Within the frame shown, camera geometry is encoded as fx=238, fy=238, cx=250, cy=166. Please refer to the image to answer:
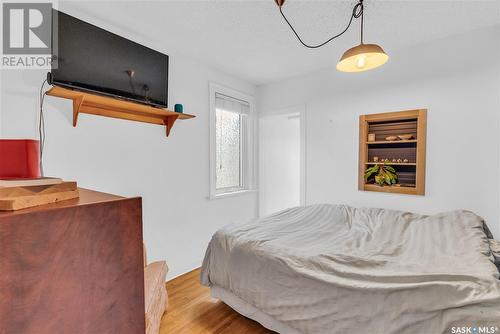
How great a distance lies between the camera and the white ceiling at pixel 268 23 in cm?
185

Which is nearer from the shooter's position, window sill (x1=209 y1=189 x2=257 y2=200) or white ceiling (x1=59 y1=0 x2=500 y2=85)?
white ceiling (x1=59 y1=0 x2=500 y2=85)

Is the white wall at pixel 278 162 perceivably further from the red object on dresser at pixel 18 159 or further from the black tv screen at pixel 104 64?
the red object on dresser at pixel 18 159

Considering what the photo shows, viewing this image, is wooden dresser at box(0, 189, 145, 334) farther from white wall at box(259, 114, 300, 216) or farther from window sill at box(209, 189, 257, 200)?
white wall at box(259, 114, 300, 216)

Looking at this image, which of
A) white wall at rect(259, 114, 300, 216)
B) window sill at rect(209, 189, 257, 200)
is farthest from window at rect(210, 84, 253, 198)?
white wall at rect(259, 114, 300, 216)

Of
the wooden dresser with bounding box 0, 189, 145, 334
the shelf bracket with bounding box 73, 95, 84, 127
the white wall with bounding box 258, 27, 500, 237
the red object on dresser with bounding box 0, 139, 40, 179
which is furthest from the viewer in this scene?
the white wall with bounding box 258, 27, 500, 237

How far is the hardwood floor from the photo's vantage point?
71.5 inches

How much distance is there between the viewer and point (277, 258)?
5.28 feet

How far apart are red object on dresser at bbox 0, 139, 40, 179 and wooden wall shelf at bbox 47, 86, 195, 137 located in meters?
1.08

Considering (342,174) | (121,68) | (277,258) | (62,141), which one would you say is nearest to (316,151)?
(342,174)

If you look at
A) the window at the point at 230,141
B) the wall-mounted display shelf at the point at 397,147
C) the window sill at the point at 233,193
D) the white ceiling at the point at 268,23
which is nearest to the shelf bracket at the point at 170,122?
the window at the point at 230,141

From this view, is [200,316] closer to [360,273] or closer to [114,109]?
[360,273]

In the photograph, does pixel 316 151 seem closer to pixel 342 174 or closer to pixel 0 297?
pixel 342 174

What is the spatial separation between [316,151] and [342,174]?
0.47 metres

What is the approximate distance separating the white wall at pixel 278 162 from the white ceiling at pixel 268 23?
1.35 m
